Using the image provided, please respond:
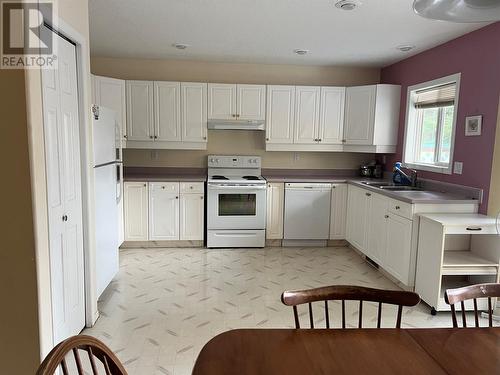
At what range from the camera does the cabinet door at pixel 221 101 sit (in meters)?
4.69

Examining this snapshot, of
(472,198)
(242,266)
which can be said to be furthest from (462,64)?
(242,266)

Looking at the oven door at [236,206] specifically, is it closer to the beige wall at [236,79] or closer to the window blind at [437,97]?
the beige wall at [236,79]

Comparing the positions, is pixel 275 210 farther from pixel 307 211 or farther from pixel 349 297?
pixel 349 297

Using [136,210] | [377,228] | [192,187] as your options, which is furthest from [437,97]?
[136,210]

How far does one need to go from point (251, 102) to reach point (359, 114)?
4.74 feet

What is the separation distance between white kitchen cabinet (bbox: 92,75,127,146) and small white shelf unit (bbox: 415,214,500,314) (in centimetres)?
348

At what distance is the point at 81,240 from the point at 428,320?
2744 millimetres

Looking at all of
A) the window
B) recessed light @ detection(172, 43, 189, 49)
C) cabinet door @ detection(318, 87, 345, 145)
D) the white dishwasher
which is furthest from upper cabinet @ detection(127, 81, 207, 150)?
the window

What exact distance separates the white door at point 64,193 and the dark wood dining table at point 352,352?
1.37 meters

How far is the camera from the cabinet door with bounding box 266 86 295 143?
15.7 ft

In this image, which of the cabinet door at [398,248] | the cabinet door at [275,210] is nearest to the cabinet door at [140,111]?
the cabinet door at [275,210]

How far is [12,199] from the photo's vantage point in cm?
173

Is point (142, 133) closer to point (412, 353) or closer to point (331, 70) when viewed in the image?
point (331, 70)

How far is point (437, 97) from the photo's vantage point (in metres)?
3.93
